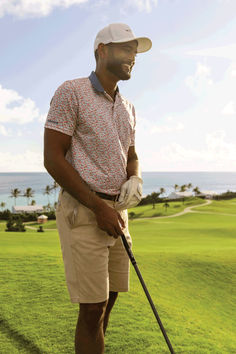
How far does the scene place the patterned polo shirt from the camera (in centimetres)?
263

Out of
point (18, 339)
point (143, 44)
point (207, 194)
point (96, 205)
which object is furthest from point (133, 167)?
point (207, 194)

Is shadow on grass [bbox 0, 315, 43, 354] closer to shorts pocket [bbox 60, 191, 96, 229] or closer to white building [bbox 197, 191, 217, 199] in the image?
shorts pocket [bbox 60, 191, 96, 229]

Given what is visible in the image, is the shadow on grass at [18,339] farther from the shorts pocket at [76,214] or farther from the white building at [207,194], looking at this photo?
the white building at [207,194]

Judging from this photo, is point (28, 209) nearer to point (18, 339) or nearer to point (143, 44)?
point (18, 339)

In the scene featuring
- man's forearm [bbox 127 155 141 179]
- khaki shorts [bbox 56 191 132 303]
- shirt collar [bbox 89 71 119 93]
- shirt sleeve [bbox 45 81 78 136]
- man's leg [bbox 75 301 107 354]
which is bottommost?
man's leg [bbox 75 301 107 354]

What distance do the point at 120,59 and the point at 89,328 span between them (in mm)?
2091

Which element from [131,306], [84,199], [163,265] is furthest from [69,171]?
[163,265]

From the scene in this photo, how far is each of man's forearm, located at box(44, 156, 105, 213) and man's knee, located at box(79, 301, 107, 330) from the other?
0.75m

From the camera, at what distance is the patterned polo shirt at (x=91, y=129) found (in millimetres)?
2631

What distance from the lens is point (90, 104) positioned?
2713 millimetres

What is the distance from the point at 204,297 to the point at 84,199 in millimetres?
5085

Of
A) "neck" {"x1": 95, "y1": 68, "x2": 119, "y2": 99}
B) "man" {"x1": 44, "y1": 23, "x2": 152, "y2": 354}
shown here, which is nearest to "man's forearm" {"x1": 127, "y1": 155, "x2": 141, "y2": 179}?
"man" {"x1": 44, "y1": 23, "x2": 152, "y2": 354}

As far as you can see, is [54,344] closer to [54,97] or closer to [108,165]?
[108,165]

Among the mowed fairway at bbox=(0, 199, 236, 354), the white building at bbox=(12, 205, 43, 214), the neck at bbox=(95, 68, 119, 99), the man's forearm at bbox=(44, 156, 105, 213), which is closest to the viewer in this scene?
the man's forearm at bbox=(44, 156, 105, 213)
